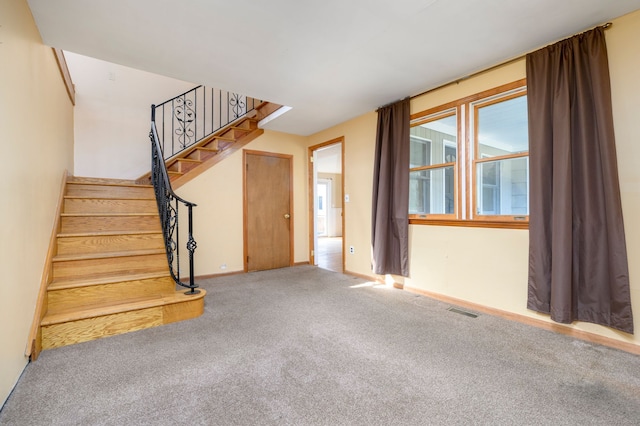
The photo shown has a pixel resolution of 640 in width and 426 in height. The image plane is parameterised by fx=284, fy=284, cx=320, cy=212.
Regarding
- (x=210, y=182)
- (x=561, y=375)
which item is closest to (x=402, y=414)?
(x=561, y=375)

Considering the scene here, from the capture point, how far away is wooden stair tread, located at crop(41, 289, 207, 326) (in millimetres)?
2199

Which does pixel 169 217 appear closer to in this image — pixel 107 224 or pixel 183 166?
pixel 107 224

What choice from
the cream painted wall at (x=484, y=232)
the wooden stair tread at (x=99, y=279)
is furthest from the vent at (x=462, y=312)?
the wooden stair tread at (x=99, y=279)

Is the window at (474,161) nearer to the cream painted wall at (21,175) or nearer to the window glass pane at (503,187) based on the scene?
the window glass pane at (503,187)

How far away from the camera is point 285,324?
2.59 m

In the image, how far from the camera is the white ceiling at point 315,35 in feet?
6.62

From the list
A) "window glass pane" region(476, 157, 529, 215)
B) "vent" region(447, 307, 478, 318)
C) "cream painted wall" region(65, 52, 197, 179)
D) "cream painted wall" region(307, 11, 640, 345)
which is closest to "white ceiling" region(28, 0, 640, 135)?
"cream painted wall" region(307, 11, 640, 345)

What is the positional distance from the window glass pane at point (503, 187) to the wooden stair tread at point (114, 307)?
3.05m

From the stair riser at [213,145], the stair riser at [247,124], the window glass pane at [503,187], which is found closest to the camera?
the window glass pane at [503,187]

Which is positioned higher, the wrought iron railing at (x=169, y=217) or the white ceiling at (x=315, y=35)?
the white ceiling at (x=315, y=35)

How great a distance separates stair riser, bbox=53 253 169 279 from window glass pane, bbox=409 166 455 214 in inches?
119

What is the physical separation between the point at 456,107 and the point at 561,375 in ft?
8.43

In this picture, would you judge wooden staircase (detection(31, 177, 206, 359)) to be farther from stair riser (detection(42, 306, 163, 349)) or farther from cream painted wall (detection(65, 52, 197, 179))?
cream painted wall (detection(65, 52, 197, 179))

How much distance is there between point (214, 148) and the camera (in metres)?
4.52
